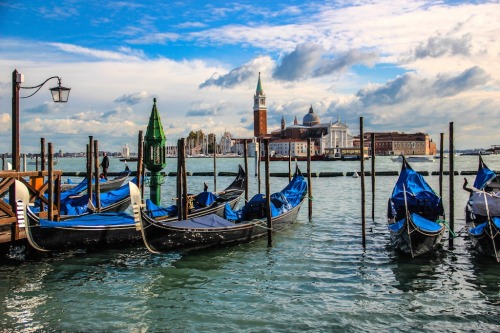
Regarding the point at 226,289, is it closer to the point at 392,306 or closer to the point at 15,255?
the point at 392,306

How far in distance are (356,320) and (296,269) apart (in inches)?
88.2

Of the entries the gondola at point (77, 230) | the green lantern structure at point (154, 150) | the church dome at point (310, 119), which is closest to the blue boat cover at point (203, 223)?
the gondola at point (77, 230)

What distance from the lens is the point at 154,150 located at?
12.3 m

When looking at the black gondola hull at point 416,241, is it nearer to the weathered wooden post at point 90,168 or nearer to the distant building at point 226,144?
the weathered wooden post at point 90,168

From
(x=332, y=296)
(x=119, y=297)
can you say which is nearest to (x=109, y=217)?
(x=119, y=297)

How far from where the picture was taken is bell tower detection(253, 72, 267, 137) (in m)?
104

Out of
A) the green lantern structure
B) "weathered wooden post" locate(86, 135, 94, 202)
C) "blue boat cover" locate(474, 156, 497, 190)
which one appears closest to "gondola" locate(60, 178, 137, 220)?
"weathered wooden post" locate(86, 135, 94, 202)

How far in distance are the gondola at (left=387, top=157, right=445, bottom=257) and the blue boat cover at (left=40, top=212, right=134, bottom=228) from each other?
15.1 feet

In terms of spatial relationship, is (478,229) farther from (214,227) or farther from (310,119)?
(310,119)

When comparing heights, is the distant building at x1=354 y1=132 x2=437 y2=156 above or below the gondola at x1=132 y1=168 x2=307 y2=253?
above

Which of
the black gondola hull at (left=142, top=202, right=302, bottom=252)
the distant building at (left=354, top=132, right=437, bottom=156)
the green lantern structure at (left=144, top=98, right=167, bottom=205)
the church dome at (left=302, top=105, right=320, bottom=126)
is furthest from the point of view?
the church dome at (left=302, top=105, right=320, bottom=126)

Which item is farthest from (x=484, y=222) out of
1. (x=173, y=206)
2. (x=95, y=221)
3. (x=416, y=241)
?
(x=95, y=221)

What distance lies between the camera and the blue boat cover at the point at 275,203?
10.6 metres

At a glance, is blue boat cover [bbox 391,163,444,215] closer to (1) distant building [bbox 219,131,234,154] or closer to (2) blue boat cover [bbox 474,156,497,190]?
(2) blue boat cover [bbox 474,156,497,190]
